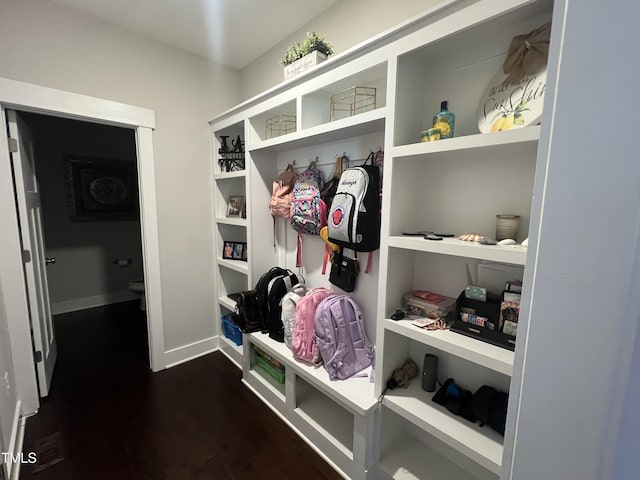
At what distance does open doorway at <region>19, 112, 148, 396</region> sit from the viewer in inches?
131

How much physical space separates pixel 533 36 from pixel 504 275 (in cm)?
89

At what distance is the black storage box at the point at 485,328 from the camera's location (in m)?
1.06

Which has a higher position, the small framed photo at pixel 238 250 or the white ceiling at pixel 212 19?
the white ceiling at pixel 212 19

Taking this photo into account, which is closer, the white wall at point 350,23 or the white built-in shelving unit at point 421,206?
the white built-in shelving unit at point 421,206

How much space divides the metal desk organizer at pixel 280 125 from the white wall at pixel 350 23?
351 mm

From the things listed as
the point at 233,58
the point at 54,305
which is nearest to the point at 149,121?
the point at 233,58

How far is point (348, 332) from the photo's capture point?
5.25 feet

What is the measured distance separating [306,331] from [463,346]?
0.92 meters

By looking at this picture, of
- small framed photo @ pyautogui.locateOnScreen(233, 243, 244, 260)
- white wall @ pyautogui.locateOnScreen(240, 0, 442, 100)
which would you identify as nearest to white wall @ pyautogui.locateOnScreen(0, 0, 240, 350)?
small framed photo @ pyautogui.locateOnScreen(233, 243, 244, 260)

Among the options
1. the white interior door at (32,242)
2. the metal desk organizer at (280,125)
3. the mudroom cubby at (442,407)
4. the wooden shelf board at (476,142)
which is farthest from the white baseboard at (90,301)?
the wooden shelf board at (476,142)

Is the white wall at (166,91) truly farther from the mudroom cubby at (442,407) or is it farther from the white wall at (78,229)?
the mudroom cubby at (442,407)

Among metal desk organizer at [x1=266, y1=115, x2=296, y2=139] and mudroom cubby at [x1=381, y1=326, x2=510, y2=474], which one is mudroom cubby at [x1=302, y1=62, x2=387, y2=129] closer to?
metal desk organizer at [x1=266, y1=115, x2=296, y2=139]

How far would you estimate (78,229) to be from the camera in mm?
3623

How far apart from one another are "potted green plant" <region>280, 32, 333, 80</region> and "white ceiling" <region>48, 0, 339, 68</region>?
338 millimetres
